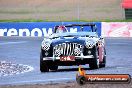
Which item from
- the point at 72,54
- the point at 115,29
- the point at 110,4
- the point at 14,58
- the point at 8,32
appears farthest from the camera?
the point at 110,4

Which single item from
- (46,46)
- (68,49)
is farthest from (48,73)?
(68,49)

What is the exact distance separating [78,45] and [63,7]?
34403mm

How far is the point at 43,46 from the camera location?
16094mm

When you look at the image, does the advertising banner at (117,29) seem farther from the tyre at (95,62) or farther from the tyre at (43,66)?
the tyre at (43,66)

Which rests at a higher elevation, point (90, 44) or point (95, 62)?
point (90, 44)

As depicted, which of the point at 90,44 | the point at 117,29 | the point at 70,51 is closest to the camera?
the point at 70,51

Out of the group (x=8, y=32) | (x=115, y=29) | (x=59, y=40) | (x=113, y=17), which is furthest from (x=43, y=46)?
(x=113, y=17)

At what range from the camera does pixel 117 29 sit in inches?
1410

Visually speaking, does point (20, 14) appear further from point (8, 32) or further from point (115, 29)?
point (115, 29)

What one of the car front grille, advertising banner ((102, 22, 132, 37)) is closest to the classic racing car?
the car front grille

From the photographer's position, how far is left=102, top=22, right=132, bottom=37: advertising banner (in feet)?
116

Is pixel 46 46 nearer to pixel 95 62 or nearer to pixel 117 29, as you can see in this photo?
pixel 95 62

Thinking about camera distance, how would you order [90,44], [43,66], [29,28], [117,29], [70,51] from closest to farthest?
Answer: [70,51] < [90,44] < [43,66] < [117,29] < [29,28]

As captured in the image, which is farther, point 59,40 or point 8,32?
point 8,32
